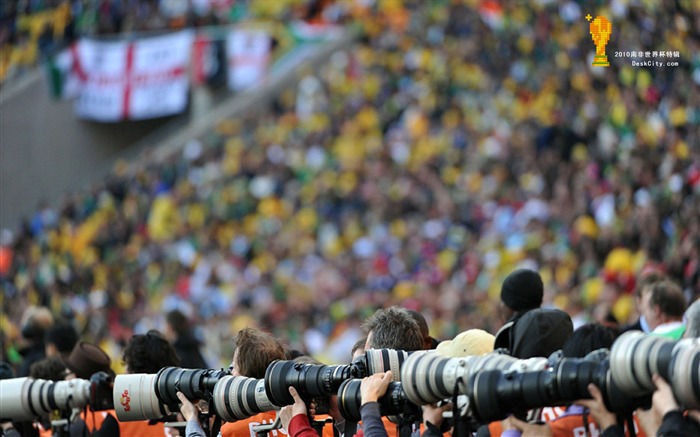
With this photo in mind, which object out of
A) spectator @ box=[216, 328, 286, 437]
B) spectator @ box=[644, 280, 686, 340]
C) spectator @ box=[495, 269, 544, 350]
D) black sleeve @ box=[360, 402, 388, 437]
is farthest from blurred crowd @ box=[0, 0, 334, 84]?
black sleeve @ box=[360, 402, 388, 437]

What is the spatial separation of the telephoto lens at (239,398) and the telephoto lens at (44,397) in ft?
3.56

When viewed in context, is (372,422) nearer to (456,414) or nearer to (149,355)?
(456,414)

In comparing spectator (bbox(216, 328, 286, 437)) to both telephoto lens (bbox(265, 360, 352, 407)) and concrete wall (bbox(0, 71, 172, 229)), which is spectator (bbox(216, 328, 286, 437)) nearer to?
telephoto lens (bbox(265, 360, 352, 407))

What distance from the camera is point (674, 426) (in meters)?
3.75

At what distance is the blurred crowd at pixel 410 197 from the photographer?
13469mm

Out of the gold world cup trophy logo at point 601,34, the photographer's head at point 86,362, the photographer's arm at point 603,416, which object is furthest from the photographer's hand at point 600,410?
the gold world cup trophy logo at point 601,34

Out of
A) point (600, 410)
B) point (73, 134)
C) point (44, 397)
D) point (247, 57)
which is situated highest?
point (247, 57)

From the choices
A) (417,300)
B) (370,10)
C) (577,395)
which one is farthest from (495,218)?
(577,395)

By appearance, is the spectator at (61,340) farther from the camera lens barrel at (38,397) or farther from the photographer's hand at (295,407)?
the photographer's hand at (295,407)

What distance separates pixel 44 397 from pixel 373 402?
227 centimetres

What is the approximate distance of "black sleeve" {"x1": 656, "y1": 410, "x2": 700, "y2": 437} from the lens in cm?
374

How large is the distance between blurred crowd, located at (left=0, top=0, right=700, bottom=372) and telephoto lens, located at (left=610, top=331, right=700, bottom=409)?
271 inches

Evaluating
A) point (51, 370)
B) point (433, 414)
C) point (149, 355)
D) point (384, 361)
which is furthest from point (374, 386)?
point (51, 370)

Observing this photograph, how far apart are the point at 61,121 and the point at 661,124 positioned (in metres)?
11.9
